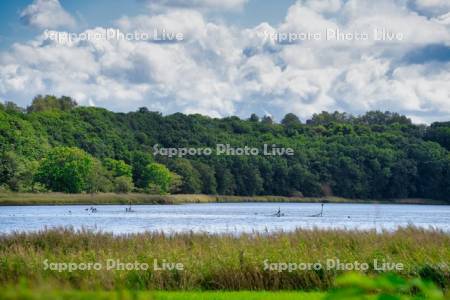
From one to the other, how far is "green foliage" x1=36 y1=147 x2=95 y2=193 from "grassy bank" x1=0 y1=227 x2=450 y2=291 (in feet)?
281

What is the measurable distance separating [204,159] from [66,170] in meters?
37.1

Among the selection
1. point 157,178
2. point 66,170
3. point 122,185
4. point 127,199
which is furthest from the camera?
point 157,178

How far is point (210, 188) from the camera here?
136000 millimetres

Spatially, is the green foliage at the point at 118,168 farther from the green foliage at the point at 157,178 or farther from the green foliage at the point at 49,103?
the green foliage at the point at 49,103

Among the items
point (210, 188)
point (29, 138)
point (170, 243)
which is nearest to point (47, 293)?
point (170, 243)

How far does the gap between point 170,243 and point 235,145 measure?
402ft

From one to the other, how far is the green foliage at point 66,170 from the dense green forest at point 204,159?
141 mm

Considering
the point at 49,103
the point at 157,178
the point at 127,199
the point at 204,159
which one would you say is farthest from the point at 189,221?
the point at 49,103

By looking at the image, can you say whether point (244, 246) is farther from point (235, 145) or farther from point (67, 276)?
point (235, 145)

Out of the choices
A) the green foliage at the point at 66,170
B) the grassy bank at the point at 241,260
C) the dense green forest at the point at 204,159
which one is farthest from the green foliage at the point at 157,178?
the grassy bank at the point at 241,260

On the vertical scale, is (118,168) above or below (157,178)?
above

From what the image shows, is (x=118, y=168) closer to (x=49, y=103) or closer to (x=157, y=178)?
(x=157, y=178)

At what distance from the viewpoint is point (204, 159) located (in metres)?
144

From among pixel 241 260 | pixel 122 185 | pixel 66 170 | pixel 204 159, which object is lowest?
pixel 241 260
